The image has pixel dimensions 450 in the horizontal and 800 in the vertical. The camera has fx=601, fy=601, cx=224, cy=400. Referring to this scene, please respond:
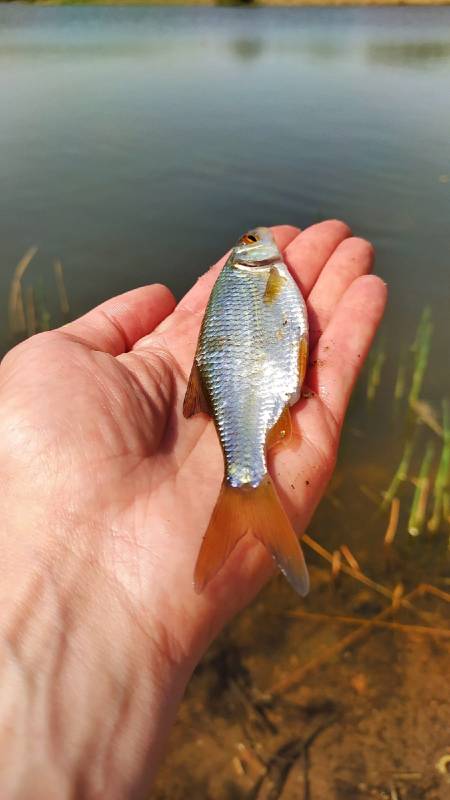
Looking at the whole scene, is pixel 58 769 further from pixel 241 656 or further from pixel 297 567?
pixel 241 656

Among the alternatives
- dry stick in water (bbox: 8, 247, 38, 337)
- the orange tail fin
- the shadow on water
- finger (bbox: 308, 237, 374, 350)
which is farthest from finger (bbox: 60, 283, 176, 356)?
the shadow on water

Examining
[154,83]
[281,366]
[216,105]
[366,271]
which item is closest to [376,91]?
[216,105]

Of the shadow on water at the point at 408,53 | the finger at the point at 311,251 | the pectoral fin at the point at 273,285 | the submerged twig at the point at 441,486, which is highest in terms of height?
the shadow on water at the point at 408,53

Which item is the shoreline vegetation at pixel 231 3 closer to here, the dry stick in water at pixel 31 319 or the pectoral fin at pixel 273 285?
the dry stick in water at pixel 31 319

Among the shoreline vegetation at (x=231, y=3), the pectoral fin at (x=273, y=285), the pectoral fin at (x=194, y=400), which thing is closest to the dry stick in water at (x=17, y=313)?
the pectoral fin at (x=273, y=285)

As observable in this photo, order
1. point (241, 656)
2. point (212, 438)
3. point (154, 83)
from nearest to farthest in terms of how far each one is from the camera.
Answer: point (212, 438), point (241, 656), point (154, 83)
